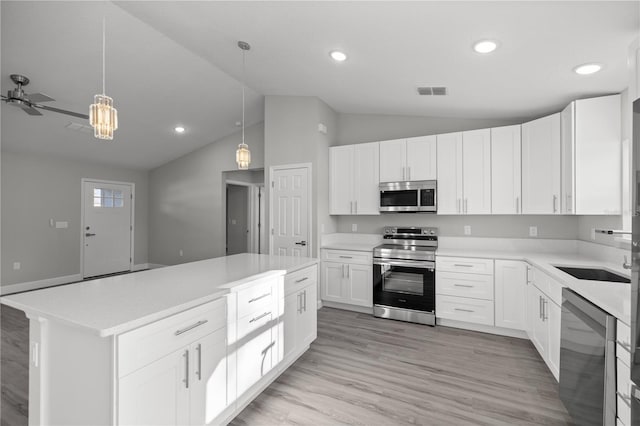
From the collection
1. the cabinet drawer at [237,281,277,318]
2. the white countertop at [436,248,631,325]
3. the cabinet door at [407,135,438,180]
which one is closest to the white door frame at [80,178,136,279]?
the cabinet drawer at [237,281,277,318]

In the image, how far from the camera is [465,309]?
11.1ft

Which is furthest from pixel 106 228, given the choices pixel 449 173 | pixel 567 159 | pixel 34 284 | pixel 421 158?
pixel 567 159

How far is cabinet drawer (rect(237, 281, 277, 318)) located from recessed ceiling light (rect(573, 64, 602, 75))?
2.97 m

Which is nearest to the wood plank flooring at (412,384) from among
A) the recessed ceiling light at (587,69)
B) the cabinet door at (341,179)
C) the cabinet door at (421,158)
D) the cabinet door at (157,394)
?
the cabinet door at (157,394)

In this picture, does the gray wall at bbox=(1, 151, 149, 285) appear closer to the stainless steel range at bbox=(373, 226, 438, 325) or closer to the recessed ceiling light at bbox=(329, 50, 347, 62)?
the recessed ceiling light at bbox=(329, 50, 347, 62)

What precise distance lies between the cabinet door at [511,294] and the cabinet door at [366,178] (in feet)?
5.40

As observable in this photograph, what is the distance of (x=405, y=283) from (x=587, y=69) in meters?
2.63

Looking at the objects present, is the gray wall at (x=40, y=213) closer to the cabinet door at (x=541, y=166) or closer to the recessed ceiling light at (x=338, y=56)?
the recessed ceiling light at (x=338, y=56)

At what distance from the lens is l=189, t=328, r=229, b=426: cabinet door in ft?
5.17

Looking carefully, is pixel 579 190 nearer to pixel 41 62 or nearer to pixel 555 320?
pixel 555 320

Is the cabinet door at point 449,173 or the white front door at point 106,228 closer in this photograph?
the cabinet door at point 449,173

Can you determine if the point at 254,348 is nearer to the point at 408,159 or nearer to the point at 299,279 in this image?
the point at 299,279

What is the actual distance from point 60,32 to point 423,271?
4.60 metres

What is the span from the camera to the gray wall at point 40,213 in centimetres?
498
